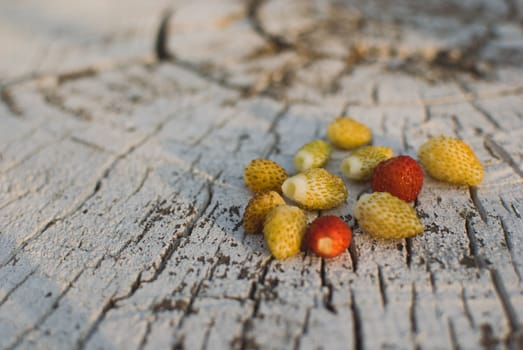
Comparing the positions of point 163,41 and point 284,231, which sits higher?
point 284,231

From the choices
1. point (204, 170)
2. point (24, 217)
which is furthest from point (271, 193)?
point (24, 217)

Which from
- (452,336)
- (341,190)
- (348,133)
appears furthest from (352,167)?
(452,336)

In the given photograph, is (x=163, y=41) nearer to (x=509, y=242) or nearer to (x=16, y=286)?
(x=16, y=286)

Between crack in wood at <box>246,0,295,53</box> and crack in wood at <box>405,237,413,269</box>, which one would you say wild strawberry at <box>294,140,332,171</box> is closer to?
crack in wood at <box>405,237,413,269</box>

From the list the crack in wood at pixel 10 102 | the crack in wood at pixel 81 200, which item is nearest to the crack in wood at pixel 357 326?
the crack in wood at pixel 81 200

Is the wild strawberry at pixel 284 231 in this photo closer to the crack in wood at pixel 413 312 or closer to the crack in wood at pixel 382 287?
the crack in wood at pixel 382 287

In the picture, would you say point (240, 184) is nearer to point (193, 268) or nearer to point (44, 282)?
point (193, 268)
